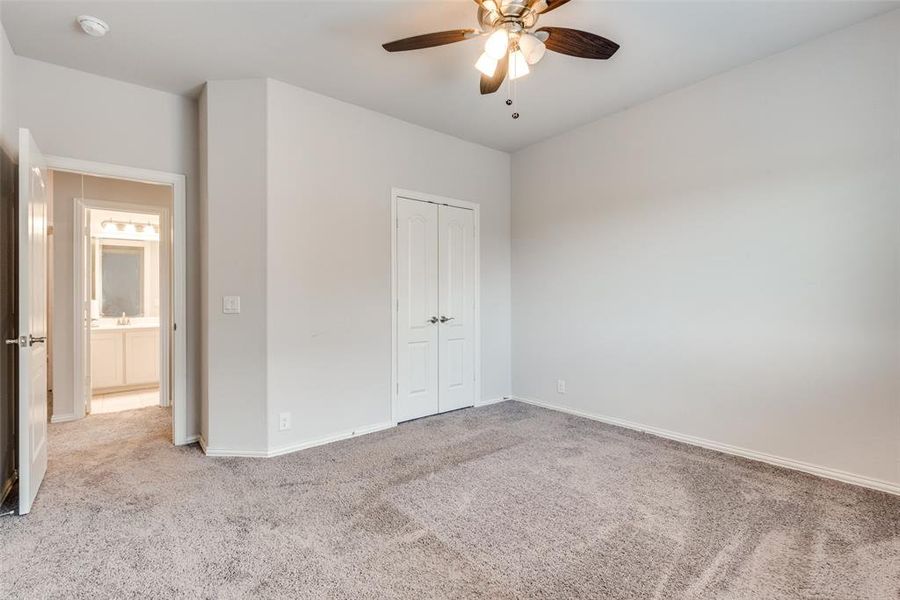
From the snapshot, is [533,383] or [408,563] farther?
[533,383]

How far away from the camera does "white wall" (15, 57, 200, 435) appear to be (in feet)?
9.34

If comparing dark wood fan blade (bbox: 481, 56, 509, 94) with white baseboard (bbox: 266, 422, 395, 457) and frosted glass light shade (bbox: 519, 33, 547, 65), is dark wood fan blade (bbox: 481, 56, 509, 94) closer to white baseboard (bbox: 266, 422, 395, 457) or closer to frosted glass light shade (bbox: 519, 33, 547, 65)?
frosted glass light shade (bbox: 519, 33, 547, 65)

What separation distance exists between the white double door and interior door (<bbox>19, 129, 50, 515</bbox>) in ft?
7.70

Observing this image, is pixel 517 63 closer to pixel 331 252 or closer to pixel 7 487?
pixel 331 252

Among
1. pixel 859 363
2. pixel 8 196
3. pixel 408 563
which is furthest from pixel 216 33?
pixel 859 363

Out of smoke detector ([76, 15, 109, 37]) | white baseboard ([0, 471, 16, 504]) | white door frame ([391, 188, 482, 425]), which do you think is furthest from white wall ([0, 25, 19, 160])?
white door frame ([391, 188, 482, 425])

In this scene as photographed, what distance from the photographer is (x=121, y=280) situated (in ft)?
17.5

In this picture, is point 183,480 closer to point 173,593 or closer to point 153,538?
point 153,538

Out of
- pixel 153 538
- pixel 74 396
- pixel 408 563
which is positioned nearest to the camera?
pixel 408 563

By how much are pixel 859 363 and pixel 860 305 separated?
350 millimetres

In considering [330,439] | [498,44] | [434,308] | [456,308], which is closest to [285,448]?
[330,439]

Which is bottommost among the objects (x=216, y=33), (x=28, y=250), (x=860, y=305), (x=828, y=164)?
(x=860, y=305)

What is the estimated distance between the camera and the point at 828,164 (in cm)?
263

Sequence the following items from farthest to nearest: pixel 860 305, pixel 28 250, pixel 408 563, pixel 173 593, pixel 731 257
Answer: pixel 731 257 → pixel 860 305 → pixel 28 250 → pixel 408 563 → pixel 173 593
